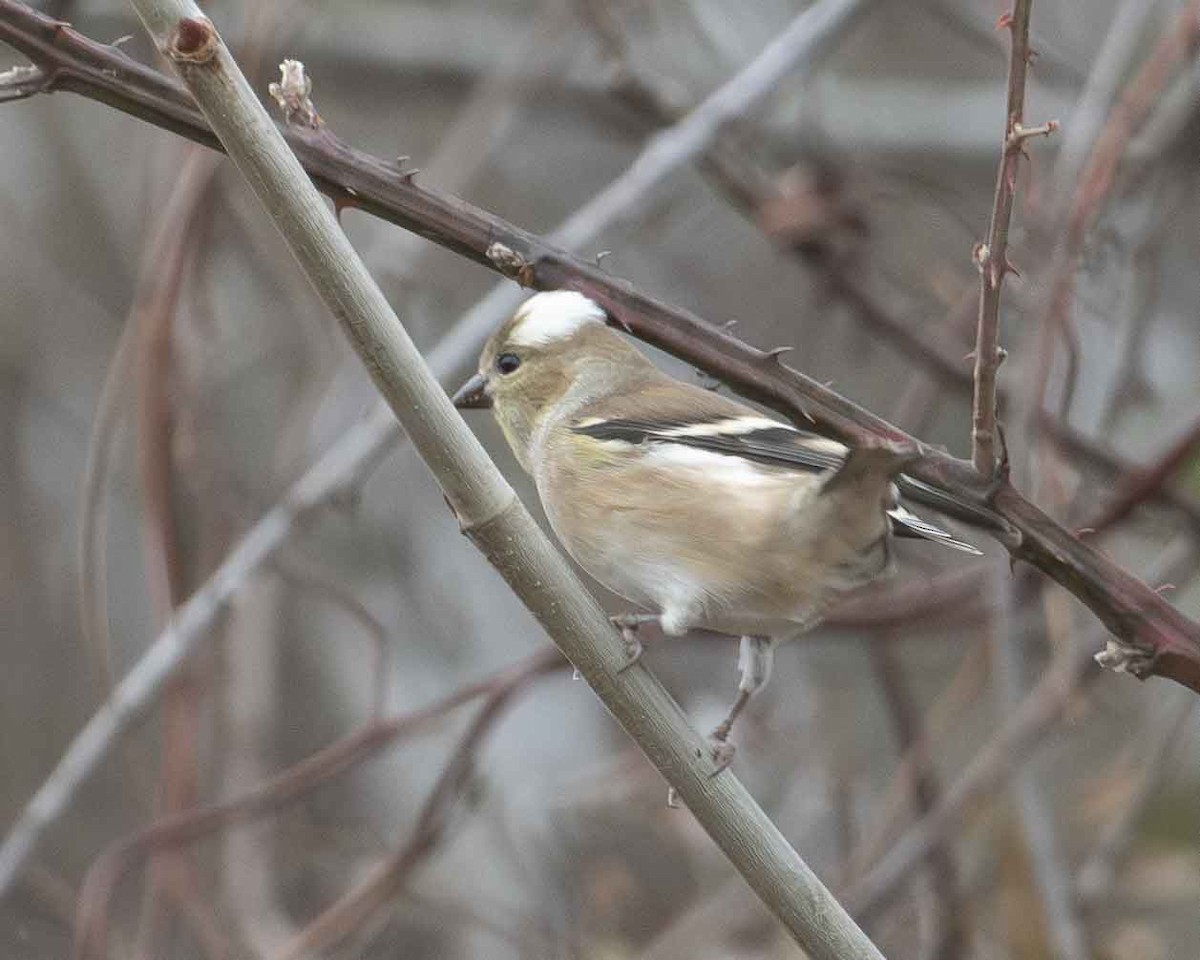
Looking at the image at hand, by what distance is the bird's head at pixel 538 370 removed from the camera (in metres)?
2.84

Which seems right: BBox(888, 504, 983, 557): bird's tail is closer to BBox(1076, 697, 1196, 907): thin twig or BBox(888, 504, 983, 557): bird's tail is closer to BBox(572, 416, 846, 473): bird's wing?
BBox(572, 416, 846, 473): bird's wing

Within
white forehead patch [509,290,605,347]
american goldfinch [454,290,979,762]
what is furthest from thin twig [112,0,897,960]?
white forehead patch [509,290,605,347]

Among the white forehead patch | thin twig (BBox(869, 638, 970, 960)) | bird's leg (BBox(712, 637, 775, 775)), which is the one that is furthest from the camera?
thin twig (BBox(869, 638, 970, 960))

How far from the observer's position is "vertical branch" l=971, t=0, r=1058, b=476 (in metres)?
1.50

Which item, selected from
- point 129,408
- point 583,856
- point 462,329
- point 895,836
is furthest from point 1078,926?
point 129,408

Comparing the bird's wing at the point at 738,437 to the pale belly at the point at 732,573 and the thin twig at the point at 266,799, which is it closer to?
the pale belly at the point at 732,573

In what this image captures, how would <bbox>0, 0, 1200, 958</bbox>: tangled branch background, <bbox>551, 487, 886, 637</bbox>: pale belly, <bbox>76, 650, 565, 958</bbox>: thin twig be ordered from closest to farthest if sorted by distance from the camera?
<bbox>551, 487, 886, 637</bbox>: pale belly
<bbox>76, 650, 565, 958</bbox>: thin twig
<bbox>0, 0, 1200, 958</bbox>: tangled branch background

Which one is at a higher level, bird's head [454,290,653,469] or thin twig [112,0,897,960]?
bird's head [454,290,653,469]

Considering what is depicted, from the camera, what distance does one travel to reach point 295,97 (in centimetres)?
164

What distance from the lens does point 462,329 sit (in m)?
3.33

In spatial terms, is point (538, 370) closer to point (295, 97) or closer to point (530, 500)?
point (295, 97)

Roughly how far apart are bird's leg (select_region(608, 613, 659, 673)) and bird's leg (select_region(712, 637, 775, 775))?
179mm

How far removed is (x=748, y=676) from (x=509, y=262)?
37.9 inches

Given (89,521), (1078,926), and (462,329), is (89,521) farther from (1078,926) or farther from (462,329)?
(1078,926)
